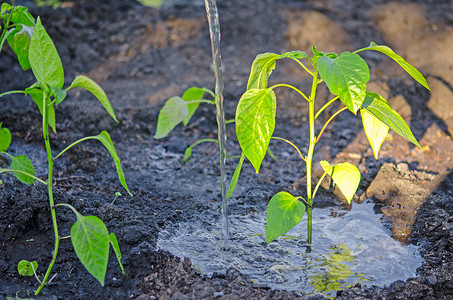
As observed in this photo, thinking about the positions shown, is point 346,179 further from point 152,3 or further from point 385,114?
point 152,3

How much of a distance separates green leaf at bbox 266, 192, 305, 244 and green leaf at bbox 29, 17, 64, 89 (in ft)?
3.31

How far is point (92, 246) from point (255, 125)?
786mm

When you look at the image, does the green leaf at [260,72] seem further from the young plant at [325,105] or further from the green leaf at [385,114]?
the green leaf at [385,114]

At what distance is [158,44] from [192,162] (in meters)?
2.31

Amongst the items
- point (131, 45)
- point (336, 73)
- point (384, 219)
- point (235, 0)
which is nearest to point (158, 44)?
point (131, 45)

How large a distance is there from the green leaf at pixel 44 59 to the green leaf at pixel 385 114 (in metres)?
1.24

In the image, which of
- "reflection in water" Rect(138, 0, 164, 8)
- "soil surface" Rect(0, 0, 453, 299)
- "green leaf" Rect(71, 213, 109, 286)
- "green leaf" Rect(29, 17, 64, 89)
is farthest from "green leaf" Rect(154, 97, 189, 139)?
"reflection in water" Rect(138, 0, 164, 8)

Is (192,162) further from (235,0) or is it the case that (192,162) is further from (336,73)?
(235,0)

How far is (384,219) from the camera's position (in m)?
2.66

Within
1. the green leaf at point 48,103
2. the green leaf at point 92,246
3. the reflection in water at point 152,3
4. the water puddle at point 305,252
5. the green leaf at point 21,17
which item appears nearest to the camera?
the green leaf at point 92,246

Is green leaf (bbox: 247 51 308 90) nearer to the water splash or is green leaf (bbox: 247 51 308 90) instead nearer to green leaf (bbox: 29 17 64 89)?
the water splash

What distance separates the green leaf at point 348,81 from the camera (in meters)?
1.76

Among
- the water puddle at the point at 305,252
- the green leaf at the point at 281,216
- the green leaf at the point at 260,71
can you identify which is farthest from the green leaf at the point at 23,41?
the green leaf at the point at 281,216

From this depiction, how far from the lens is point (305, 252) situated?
234 centimetres
